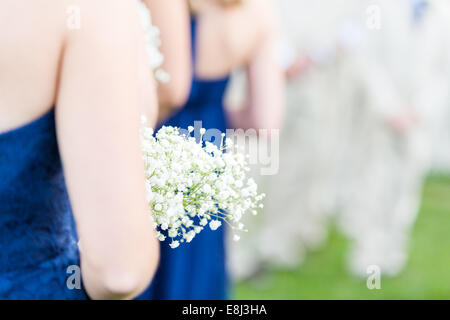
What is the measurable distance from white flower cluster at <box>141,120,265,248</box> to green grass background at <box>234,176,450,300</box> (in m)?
3.22

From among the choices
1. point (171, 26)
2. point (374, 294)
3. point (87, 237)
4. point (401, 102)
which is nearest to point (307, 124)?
point (401, 102)

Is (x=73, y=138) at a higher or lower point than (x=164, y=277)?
higher

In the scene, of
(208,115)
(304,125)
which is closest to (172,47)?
(208,115)

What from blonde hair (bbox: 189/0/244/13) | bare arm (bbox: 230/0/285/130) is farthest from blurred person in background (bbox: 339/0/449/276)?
blonde hair (bbox: 189/0/244/13)

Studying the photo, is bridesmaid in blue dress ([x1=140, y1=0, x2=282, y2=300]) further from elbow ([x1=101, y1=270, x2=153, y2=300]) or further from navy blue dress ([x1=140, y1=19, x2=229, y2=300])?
elbow ([x1=101, y1=270, x2=153, y2=300])

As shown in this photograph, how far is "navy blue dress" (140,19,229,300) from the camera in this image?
2840 millimetres

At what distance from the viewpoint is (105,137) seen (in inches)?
48.9

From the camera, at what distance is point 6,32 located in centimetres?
122

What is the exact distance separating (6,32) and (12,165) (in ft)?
0.94

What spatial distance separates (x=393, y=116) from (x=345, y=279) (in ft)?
4.25

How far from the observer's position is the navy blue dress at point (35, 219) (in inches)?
53.6
